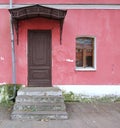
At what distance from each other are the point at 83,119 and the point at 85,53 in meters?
4.20

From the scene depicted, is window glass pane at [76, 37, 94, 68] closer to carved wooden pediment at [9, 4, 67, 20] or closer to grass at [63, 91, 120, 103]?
grass at [63, 91, 120, 103]

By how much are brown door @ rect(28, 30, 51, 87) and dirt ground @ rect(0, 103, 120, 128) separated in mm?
1866

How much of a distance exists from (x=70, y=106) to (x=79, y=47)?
286 cm

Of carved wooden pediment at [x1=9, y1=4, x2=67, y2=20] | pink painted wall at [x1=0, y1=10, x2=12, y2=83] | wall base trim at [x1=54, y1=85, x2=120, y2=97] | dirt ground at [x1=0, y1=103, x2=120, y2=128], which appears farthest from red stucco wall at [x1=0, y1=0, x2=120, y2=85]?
dirt ground at [x1=0, y1=103, x2=120, y2=128]

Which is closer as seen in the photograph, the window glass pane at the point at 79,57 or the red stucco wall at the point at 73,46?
the red stucco wall at the point at 73,46

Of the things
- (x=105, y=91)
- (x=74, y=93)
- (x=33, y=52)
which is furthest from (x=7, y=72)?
(x=105, y=91)

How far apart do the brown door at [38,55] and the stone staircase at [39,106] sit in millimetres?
1293

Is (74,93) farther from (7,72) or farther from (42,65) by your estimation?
(7,72)

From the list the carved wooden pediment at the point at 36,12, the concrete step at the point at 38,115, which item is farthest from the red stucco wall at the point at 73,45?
the concrete step at the point at 38,115

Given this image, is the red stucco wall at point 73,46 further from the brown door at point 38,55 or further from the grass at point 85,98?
the grass at point 85,98

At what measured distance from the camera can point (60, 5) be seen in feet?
39.8

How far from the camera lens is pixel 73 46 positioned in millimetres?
12289

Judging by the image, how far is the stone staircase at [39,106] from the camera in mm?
9266

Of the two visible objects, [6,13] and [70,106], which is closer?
[70,106]
